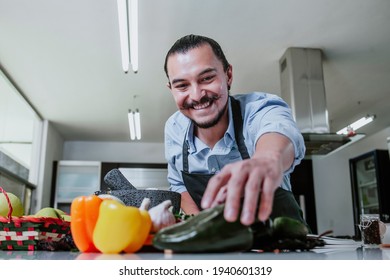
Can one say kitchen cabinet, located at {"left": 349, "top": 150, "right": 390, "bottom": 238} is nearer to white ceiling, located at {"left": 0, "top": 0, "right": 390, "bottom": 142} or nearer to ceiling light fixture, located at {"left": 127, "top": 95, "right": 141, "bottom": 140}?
white ceiling, located at {"left": 0, "top": 0, "right": 390, "bottom": 142}

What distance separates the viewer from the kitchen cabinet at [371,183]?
3213 millimetres

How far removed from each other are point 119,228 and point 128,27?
1.57 metres

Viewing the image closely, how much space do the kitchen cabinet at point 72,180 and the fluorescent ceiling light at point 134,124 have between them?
46cm

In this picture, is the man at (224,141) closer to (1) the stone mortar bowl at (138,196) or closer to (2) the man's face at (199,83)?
(2) the man's face at (199,83)

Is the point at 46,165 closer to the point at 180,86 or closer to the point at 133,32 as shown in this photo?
the point at 133,32

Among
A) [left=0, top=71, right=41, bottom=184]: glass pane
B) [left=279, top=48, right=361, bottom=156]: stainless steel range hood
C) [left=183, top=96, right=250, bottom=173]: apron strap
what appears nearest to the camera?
[left=183, top=96, right=250, bottom=173]: apron strap

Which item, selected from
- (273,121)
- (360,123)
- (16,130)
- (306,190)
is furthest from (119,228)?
(306,190)

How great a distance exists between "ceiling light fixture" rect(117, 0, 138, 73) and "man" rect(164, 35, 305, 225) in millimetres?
874

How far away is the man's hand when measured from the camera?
1.03ft

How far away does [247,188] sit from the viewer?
0.31 metres

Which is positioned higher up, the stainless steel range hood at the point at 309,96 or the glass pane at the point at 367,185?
the stainless steel range hood at the point at 309,96

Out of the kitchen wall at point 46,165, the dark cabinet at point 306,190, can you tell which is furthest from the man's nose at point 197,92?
the dark cabinet at point 306,190

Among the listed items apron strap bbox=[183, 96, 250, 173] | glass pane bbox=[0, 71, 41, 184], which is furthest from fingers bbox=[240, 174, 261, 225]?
glass pane bbox=[0, 71, 41, 184]
